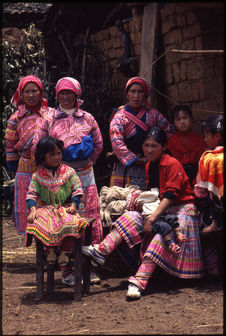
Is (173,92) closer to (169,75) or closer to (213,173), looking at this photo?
(169,75)

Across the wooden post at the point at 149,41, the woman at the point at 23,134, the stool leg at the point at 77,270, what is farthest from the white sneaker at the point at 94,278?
the wooden post at the point at 149,41

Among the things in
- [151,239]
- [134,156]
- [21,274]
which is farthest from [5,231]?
[151,239]

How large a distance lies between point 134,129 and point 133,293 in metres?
1.90

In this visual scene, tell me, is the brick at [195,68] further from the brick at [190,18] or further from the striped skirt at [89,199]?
the striped skirt at [89,199]

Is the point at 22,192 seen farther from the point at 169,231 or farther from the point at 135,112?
the point at 169,231

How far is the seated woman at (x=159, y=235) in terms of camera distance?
15.3 ft

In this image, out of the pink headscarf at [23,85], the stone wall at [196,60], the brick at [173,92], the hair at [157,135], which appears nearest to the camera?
the hair at [157,135]

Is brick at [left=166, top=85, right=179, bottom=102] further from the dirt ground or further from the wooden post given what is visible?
the dirt ground

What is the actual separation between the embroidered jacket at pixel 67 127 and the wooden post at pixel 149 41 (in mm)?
1452

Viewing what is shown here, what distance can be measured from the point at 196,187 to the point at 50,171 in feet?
4.40

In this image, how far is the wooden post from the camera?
6504 mm

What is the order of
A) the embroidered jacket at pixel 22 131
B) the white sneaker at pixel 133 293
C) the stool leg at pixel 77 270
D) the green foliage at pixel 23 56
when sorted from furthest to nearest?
1. the green foliage at pixel 23 56
2. the embroidered jacket at pixel 22 131
3. the stool leg at pixel 77 270
4. the white sneaker at pixel 133 293

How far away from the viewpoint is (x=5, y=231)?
8273 millimetres

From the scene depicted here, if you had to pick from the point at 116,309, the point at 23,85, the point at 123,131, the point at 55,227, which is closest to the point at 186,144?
the point at 123,131
